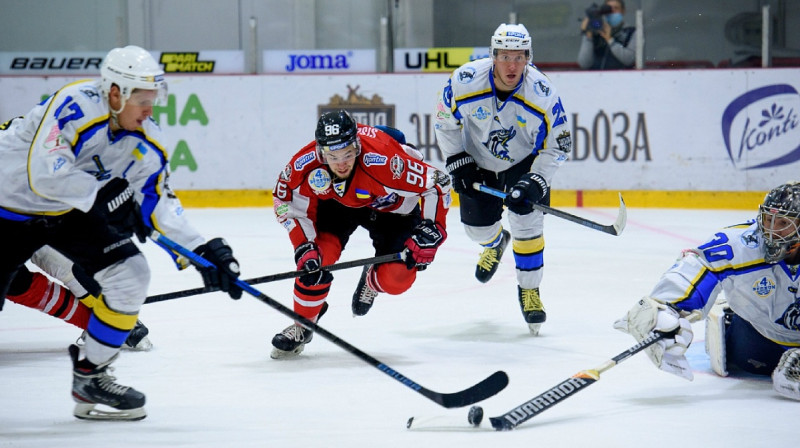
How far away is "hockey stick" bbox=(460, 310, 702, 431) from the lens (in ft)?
9.83

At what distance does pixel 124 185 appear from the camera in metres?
3.12

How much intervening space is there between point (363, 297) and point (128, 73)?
5.69 ft

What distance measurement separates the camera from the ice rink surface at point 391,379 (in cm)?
296

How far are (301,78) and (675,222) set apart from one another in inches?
132

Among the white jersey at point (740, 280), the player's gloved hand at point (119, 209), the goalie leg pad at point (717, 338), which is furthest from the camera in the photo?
the goalie leg pad at point (717, 338)

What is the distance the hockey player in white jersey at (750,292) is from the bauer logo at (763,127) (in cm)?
517

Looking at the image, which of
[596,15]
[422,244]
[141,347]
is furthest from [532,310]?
[596,15]

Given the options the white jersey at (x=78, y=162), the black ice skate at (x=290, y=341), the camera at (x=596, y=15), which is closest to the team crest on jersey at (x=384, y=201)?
the black ice skate at (x=290, y=341)

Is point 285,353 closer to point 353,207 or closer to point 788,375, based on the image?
point 353,207

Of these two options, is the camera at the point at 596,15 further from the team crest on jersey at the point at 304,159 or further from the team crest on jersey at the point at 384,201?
the team crest on jersey at the point at 304,159

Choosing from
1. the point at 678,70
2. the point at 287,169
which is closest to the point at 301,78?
the point at 678,70

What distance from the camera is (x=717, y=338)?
11.6 feet

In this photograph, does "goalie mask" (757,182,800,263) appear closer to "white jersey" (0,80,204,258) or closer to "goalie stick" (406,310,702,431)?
"goalie stick" (406,310,702,431)

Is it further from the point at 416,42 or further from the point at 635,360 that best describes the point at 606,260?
the point at 416,42
